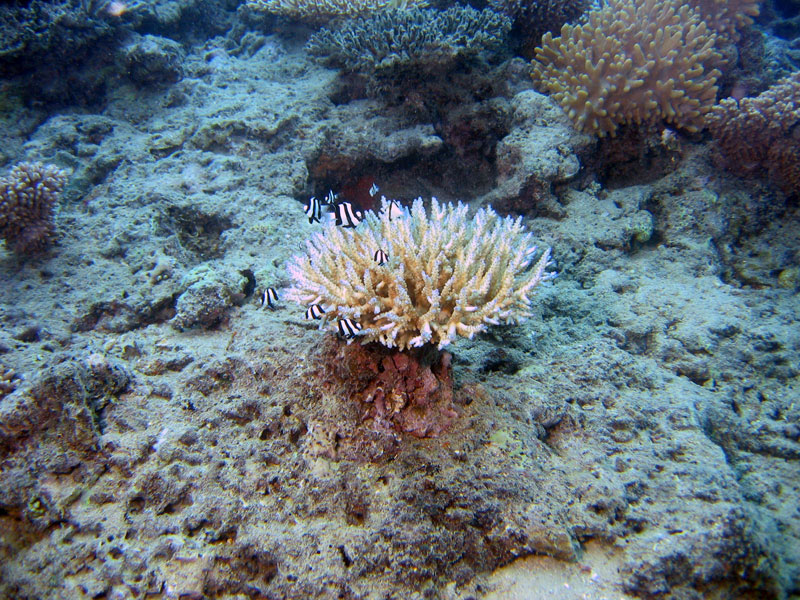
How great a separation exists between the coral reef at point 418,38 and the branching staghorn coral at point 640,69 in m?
1.28

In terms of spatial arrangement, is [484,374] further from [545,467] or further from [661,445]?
[661,445]

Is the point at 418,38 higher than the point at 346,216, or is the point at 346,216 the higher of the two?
the point at 418,38

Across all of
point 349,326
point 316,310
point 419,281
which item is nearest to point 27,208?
point 316,310

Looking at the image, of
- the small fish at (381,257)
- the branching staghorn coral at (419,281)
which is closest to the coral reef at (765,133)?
the branching staghorn coral at (419,281)

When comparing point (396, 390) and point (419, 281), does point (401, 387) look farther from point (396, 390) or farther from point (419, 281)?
point (419, 281)

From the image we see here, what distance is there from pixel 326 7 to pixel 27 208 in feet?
18.7

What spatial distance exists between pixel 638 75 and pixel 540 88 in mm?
1285

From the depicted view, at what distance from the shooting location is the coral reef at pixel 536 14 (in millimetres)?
6070

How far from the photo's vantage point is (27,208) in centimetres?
434

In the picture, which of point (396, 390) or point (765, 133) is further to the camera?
point (765, 133)

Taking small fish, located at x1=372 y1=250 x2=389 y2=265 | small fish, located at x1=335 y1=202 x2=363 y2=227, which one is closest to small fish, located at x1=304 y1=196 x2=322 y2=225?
small fish, located at x1=335 y1=202 x2=363 y2=227

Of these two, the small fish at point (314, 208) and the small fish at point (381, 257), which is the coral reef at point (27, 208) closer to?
the small fish at point (314, 208)

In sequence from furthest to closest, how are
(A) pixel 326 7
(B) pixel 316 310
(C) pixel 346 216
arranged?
1. (A) pixel 326 7
2. (C) pixel 346 216
3. (B) pixel 316 310

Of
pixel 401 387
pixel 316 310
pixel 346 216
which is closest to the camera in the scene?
pixel 316 310
